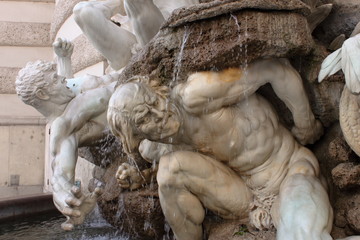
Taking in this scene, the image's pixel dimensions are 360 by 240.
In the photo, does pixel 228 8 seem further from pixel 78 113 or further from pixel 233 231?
pixel 78 113

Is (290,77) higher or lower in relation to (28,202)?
higher

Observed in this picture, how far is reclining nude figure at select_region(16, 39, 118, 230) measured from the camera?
2959mm

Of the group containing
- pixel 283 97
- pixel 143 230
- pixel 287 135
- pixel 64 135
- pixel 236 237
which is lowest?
pixel 143 230

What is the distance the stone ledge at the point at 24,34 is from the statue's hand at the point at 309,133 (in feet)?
19.1

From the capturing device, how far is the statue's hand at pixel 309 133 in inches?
89.0

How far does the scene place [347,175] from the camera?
1991mm

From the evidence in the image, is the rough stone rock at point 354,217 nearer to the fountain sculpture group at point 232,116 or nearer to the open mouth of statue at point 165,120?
the fountain sculpture group at point 232,116

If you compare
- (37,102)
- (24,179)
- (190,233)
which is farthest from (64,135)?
(24,179)

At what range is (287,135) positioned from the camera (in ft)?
7.39

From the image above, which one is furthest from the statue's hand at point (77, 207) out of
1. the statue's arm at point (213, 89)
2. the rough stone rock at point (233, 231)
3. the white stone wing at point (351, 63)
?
the white stone wing at point (351, 63)

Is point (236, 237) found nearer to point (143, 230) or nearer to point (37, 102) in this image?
point (143, 230)

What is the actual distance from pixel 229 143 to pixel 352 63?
0.64 metres

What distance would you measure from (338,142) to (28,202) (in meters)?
3.25

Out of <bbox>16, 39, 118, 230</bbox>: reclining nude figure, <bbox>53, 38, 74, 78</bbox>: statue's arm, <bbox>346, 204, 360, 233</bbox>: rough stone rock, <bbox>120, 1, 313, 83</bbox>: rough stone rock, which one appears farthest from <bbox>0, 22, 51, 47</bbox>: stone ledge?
<bbox>346, 204, 360, 233</bbox>: rough stone rock
